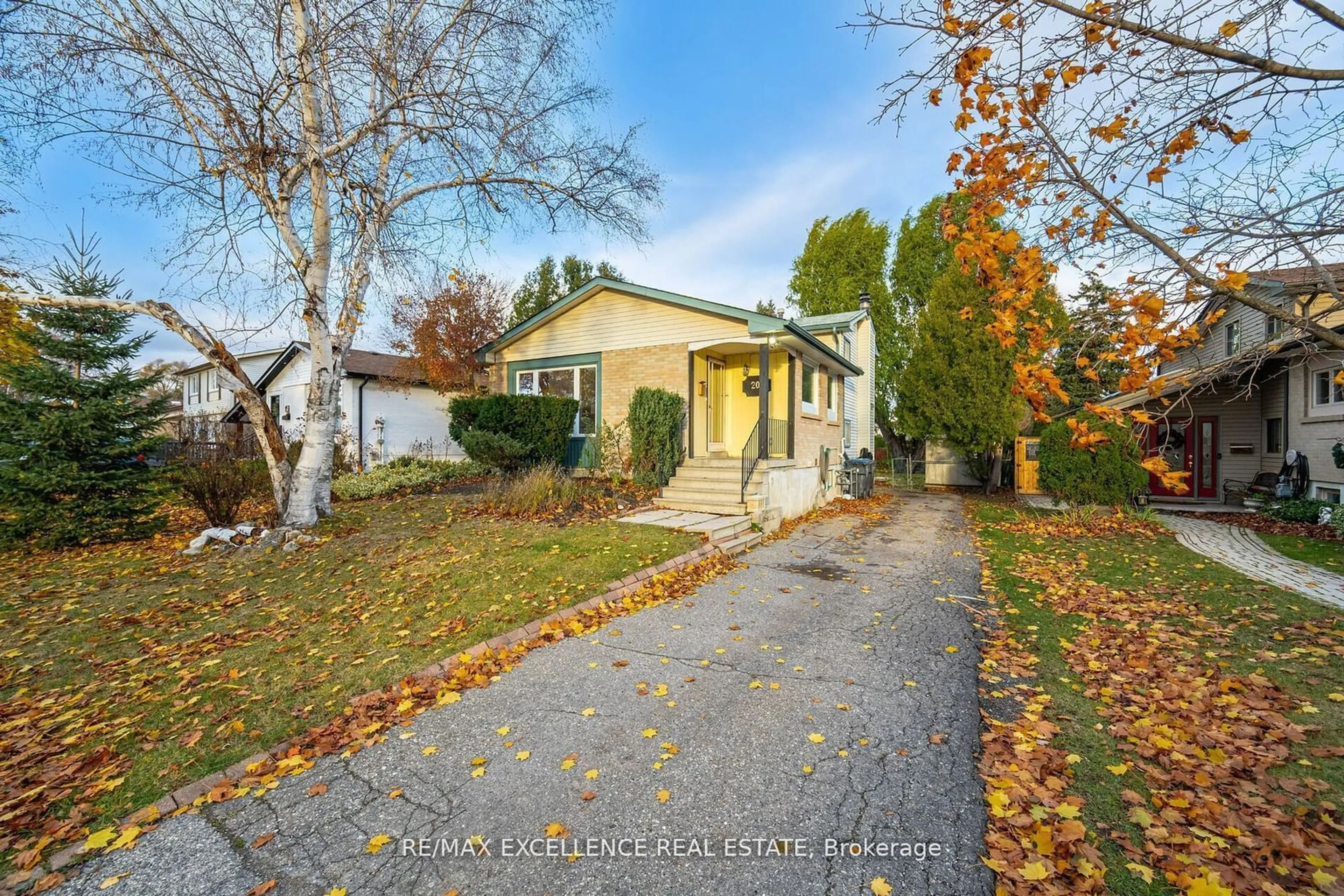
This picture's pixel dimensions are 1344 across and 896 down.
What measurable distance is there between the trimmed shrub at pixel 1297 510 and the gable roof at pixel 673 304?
8.94m

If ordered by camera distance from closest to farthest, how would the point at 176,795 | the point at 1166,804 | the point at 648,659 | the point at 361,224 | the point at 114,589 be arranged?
the point at 1166,804 < the point at 176,795 < the point at 648,659 < the point at 114,589 < the point at 361,224

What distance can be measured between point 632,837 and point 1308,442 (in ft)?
54.4

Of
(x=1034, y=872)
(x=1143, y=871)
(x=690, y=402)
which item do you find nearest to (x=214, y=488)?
(x=690, y=402)

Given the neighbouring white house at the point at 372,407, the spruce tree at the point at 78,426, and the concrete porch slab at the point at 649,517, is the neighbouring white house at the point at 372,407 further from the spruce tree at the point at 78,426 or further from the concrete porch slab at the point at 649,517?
the concrete porch slab at the point at 649,517

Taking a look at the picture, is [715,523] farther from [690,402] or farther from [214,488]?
[214,488]

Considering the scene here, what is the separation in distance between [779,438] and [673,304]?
3744 mm

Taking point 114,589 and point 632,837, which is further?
point 114,589

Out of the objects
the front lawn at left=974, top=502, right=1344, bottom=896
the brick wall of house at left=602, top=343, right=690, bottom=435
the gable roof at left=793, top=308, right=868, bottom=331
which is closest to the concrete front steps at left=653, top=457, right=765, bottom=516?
the brick wall of house at left=602, top=343, right=690, bottom=435

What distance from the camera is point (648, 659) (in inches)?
172

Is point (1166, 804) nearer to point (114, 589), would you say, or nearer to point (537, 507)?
point (537, 507)

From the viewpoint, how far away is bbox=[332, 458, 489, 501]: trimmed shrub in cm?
1212

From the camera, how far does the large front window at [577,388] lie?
1316 cm

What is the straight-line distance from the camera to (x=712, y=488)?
10.4m

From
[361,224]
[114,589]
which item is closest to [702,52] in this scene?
[361,224]
